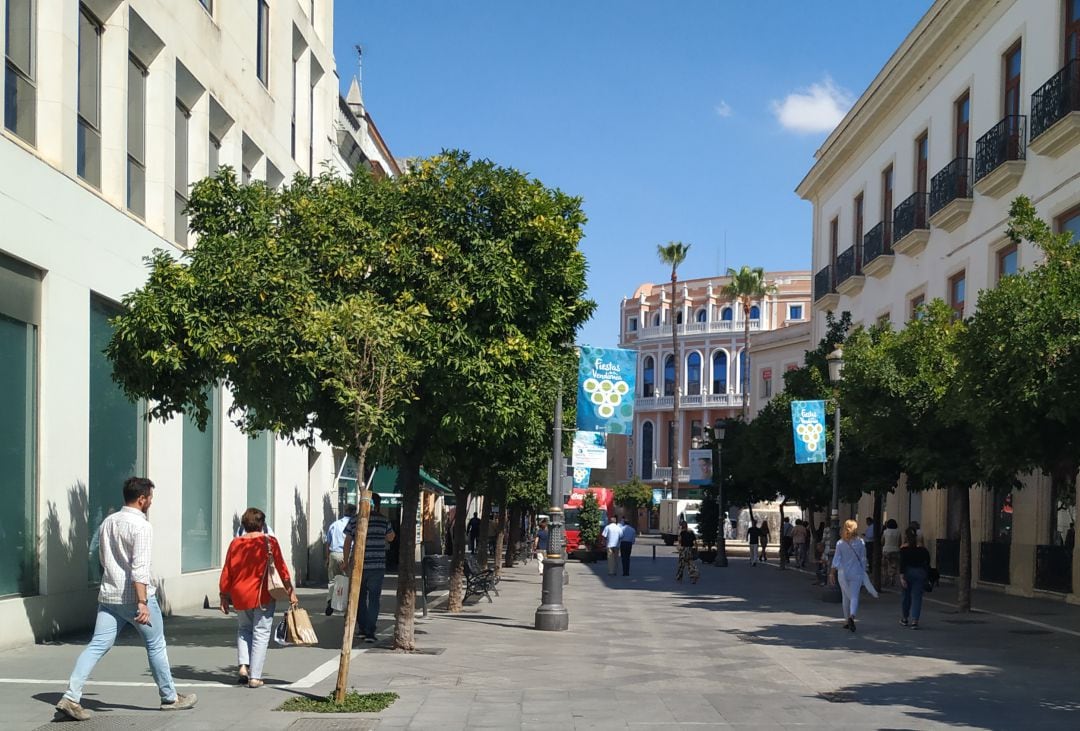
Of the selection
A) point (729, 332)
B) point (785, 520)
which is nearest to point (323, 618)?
point (785, 520)

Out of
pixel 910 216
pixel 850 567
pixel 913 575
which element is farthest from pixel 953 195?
pixel 850 567

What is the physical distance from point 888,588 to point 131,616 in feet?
77.3

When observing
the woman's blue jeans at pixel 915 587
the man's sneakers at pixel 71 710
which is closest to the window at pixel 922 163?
the woman's blue jeans at pixel 915 587

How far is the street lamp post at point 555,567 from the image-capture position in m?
18.6

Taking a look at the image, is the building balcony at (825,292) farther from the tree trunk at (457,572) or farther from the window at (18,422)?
the window at (18,422)

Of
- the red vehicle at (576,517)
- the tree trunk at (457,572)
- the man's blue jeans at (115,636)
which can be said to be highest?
the man's blue jeans at (115,636)

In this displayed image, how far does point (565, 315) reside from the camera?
49.5 ft

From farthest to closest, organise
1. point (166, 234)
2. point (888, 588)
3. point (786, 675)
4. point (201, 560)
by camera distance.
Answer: point (888, 588) < point (201, 560) < point (166, 234) < point (786, 675)

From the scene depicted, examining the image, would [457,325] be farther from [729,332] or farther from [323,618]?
[729,332]

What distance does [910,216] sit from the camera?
1384 inches

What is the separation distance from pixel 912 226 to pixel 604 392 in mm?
18895

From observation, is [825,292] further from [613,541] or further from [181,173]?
[181,173]

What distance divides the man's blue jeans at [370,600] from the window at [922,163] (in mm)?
24370

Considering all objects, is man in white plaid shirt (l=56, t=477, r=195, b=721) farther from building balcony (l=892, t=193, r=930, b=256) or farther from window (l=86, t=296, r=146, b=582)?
building balcony (l=892, t=193, r=930, b=256)
